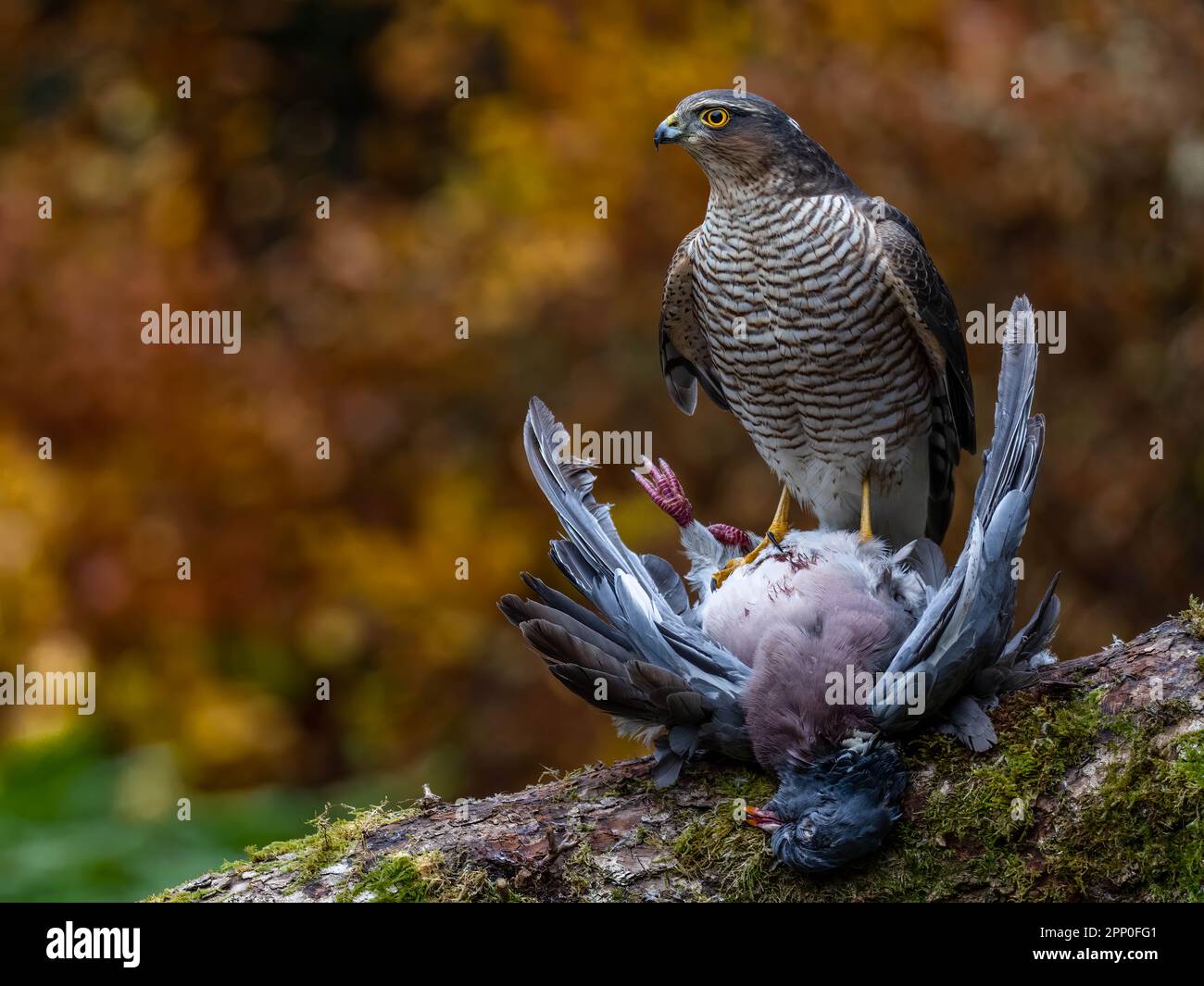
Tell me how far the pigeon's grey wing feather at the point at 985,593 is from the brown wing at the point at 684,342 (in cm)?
118

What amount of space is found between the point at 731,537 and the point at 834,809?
A: 123 cm

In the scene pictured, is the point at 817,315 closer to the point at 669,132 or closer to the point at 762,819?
the point at 669,132

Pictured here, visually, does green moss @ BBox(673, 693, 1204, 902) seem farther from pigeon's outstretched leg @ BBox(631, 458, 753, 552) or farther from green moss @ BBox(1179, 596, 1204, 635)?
pigeon's outstretched leg @ BBox(631, 458, 753, 552)

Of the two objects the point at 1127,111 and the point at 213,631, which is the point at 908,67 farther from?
the point at 213,631

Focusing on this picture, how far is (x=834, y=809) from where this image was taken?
7.63 feet

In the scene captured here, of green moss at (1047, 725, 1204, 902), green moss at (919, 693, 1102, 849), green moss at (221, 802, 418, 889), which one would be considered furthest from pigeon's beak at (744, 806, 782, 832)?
green moss at (221, 802, 418, 889)

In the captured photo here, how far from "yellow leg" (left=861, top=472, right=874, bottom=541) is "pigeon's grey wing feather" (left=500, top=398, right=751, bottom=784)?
69 cm

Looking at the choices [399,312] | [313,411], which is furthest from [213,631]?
[399,312]

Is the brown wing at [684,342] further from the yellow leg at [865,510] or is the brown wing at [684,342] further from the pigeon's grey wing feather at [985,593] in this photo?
the pigeon's grey wing feather at [985,593]

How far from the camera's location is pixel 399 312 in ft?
20.9

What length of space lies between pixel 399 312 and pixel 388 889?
14.2 ft

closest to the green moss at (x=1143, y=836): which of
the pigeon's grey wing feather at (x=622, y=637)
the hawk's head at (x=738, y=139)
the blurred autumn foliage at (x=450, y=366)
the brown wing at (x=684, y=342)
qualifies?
the pigeon's grey wing feather at (x=622, y=637)

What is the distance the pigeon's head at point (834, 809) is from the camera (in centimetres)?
232

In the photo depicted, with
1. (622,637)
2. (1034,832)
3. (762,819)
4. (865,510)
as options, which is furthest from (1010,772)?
(865,510)
